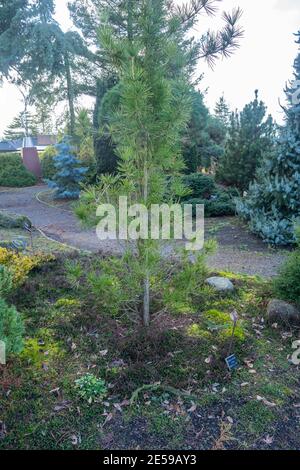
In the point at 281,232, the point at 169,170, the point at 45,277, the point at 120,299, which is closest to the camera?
the point at 120,299

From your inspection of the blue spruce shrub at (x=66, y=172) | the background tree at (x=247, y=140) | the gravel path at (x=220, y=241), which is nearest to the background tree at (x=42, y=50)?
the blue spruce shrub at (x=66, y=172)

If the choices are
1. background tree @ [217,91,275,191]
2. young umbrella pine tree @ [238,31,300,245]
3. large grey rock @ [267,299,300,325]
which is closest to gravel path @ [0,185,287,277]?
young umbrella pine tree @ [238,31,300,245]

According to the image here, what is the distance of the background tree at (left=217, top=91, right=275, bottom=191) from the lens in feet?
28.6

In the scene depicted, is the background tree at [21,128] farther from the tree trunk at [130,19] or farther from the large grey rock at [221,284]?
the tree trunk at [130,19]

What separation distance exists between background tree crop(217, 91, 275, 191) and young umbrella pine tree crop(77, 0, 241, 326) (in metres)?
6.71

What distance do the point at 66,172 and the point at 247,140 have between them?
5349 millimetres

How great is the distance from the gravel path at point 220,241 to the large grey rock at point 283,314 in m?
1.09

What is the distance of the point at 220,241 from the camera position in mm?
6117

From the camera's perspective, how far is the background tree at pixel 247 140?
28.6 ft

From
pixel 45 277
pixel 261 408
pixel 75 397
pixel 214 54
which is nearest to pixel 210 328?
pixel 261 408

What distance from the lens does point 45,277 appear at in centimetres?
368
